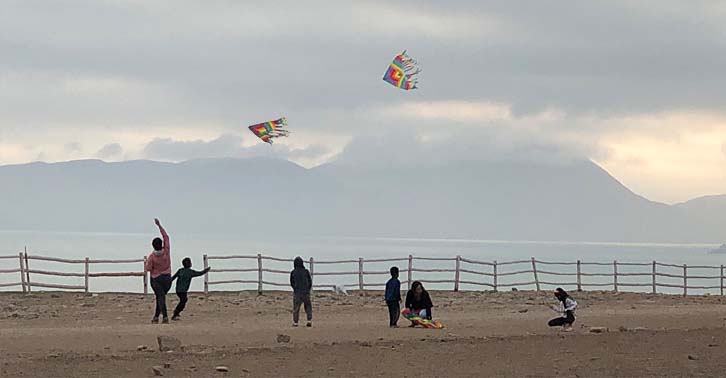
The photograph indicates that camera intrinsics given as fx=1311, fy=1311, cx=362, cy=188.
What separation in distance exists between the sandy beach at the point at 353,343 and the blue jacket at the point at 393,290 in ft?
2.19

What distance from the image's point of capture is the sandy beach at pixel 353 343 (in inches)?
751

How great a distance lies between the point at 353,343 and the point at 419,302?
142 inches

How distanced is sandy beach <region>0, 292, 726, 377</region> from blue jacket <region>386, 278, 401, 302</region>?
0.67 metres

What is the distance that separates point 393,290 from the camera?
25.6 meters

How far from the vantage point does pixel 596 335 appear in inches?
957

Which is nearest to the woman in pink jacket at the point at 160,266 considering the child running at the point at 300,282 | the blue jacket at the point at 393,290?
the child running at the point at 300,282

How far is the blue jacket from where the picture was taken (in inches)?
1005

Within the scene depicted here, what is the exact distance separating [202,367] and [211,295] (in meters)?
19.1

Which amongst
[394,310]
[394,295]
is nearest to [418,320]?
[394,310]

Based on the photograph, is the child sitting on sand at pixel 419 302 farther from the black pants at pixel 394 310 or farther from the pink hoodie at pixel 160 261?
the pink hoodie at pixel 160 261

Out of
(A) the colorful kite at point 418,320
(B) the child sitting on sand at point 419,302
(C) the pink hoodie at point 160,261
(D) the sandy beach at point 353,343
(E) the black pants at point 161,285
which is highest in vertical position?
(C) the pink hoodie at point 160,261

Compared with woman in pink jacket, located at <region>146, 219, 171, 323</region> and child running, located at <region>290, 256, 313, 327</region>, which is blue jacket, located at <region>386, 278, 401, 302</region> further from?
woman in pink jacket, located at <region>146, 219, 171, 323</region>

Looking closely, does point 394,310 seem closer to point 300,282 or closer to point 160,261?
point 300,282

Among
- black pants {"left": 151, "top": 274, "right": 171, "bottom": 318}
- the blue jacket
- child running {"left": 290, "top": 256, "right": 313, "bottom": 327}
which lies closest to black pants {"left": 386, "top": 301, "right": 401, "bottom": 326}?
the blue jacket
